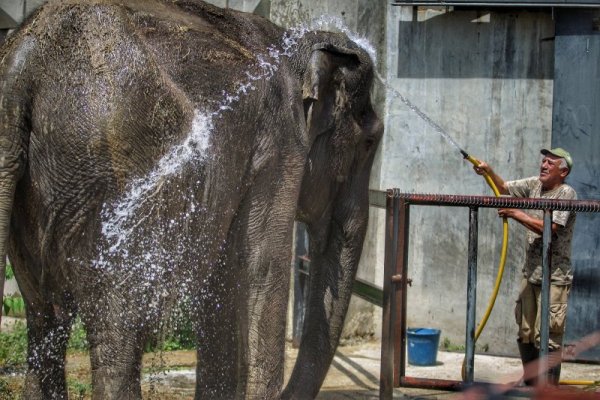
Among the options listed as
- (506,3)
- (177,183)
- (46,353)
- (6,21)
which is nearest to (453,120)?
(506,3)

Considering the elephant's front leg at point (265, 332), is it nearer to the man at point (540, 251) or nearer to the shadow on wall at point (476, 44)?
the man at point (540, 251)

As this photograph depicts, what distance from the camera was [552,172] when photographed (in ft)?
23.4

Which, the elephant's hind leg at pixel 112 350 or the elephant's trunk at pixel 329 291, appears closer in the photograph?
the elephant's hind leg at pixel 112 350

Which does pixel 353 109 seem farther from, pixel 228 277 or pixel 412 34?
pixel 412 34

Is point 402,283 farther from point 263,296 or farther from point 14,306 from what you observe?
point 14,306

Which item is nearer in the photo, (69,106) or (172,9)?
(69,106)

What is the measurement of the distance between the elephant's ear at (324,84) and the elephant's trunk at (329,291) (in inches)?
18.2

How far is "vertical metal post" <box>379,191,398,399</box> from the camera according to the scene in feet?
19.8

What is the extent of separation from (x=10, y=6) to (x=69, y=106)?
4754 millimetres

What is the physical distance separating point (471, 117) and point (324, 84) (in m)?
2.86

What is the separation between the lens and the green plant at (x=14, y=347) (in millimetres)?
7769

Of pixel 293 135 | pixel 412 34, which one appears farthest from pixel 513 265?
pixel 293 135

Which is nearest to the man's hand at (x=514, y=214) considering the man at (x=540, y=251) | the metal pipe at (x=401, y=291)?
the man at (x=540, y=251)

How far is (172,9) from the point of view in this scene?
5391 millimetres
